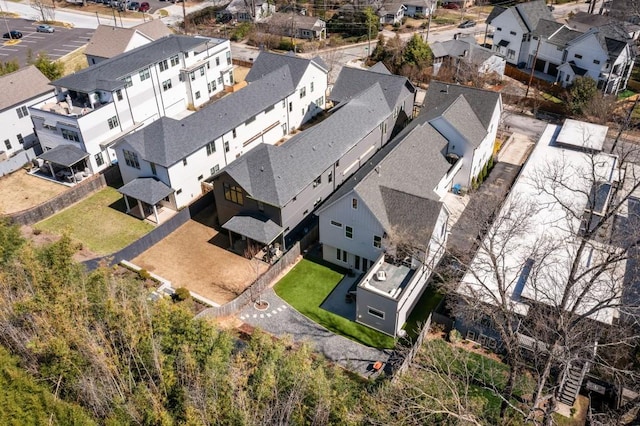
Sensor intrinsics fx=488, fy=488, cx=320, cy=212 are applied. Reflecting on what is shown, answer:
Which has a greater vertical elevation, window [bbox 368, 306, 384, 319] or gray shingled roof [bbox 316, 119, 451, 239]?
gray shingled roof [bbox 316, 119, 451, 239]

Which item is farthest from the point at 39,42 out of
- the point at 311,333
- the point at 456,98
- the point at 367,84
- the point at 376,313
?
the point at 376,313

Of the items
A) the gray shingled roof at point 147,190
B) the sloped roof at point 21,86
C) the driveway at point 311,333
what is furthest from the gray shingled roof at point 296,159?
the sloped roof at point 21,86

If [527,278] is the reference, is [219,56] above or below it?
above

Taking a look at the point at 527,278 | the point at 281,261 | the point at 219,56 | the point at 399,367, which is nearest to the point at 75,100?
the point at 219,56

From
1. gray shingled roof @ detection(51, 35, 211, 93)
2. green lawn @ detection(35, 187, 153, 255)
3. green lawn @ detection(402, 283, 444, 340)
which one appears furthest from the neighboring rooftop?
green lawn @ detection(402, 283, 444, 340)

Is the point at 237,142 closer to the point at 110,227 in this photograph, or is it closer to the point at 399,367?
the point at 110,227

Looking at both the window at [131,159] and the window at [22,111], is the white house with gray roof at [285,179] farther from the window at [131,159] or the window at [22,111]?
the window at [22,111]

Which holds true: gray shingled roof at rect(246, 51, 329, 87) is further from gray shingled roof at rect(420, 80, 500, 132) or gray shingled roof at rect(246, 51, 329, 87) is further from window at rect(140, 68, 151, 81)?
gray shingled roof at rect(420, 80, 500, 132)
